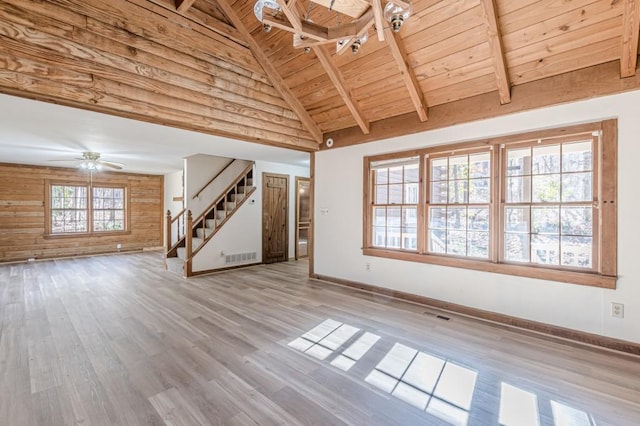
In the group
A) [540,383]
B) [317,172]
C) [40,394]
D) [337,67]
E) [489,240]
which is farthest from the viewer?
[317,172]

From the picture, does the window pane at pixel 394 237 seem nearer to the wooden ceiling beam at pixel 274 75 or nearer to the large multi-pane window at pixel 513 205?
the large multi-pane window at pixel 513 205

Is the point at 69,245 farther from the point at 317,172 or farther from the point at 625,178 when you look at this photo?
the point at 625,178

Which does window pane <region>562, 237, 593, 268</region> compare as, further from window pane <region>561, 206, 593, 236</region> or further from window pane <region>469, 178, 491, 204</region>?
window pane <region>469, 178, 491, 204</region>

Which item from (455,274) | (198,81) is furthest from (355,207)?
(198,81)

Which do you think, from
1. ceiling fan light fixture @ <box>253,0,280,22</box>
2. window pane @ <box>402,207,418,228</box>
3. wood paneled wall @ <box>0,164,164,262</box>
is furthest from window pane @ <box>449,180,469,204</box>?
wood paneled wall @ <box>0,164,164,262</box>

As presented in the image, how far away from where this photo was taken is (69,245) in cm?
805

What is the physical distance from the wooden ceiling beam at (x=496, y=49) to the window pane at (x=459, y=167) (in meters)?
0.80

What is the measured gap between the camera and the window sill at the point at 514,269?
9.77 ft

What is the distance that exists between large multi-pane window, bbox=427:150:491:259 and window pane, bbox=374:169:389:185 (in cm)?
75

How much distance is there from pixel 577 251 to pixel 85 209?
1094cm

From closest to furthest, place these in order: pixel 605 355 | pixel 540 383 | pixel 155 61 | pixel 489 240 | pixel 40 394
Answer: pixel 40 394 < pixel 540 383 < pixel 605 355 < pixel 155 61 < pixel 489 240

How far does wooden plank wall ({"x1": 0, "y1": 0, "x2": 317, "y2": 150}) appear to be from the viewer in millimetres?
2717

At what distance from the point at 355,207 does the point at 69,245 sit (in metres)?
8.16

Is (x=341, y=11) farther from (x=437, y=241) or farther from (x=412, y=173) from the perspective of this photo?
(x=437, y=241)
